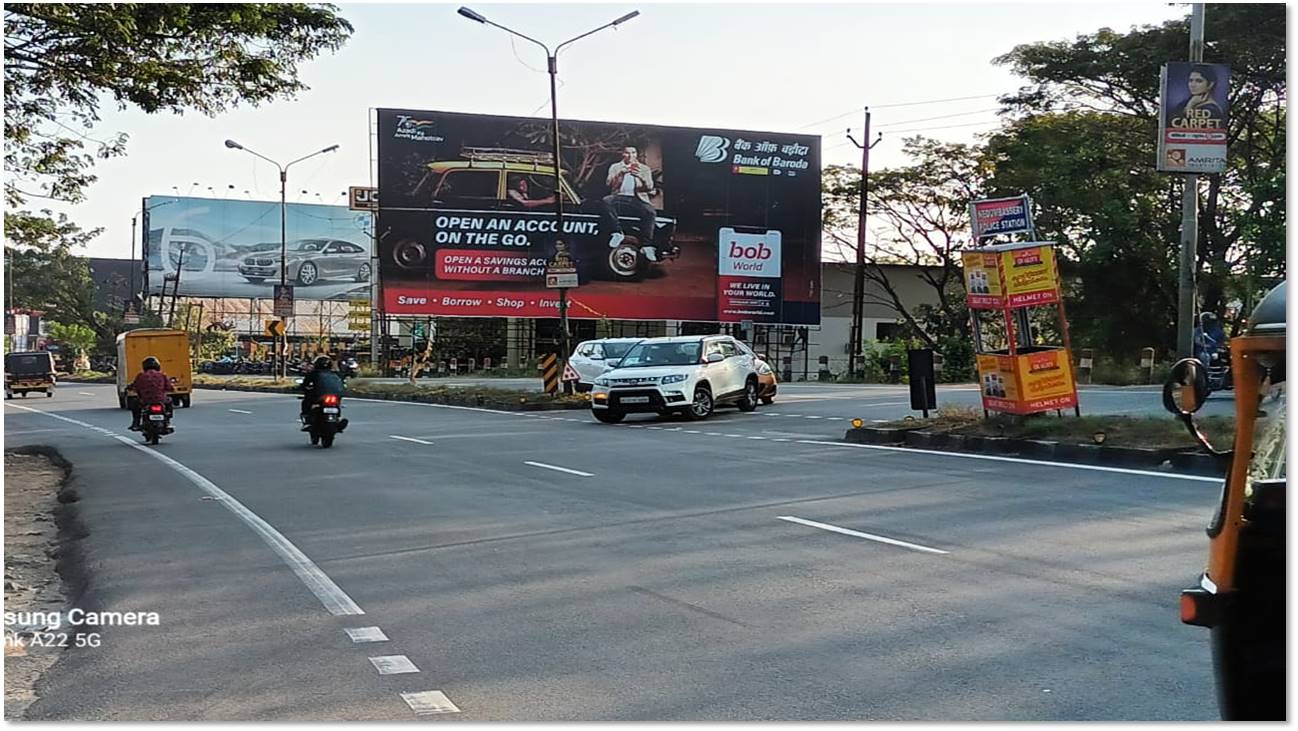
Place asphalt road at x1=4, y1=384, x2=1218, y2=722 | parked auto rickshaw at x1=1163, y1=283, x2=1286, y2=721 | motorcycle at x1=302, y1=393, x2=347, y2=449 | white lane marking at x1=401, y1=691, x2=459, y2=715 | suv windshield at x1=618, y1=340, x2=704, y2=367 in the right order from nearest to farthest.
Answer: parked auto rickshaw at x1=1163, y1=283, x2=1286, y2=721
white lane marking at x1=401, y1=691, x2=459, y2=715
asphalt road at x1=4, y1=384, x2=1218, y2=722
motorcycle at x1=302, y1=393, x2=347, y2=449
suv windshield at x1=618, y1=340, x2=704, y2=367

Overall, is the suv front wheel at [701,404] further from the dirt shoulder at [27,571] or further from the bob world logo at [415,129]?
the bob world logo at [415,129]

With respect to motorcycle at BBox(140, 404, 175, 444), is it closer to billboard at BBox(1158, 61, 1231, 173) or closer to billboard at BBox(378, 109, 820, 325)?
billboard at BBox(1158, 61, 1231, 173)

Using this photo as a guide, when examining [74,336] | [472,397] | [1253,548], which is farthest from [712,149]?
[1253,548]

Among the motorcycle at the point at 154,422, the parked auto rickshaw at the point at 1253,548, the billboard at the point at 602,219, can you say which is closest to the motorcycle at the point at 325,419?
the motorcycle at the point at 154,422

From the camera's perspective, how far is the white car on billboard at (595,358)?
33.2 m

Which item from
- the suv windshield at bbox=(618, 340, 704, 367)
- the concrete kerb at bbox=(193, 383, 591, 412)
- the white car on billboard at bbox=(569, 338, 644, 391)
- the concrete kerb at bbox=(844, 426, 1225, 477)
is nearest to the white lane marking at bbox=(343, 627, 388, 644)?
the concrete kerb at bbox=(844, 426, 1225, 477)

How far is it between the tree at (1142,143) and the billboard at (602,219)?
14.5 m

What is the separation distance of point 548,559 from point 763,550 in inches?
56.6

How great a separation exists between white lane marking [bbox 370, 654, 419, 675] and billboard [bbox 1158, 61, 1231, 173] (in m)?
10.1

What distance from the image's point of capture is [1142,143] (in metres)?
37.5

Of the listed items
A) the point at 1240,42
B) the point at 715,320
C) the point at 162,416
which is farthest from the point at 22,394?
the point at 1240,42

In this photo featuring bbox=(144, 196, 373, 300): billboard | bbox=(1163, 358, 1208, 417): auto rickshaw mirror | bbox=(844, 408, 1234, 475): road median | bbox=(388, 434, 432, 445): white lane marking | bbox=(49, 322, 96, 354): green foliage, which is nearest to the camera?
bbox=(1163, 358, 1208, 417): auto rickshaw mirror

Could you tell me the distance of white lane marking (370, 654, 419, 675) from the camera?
6000mm

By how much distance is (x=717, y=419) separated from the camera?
23.1 m
